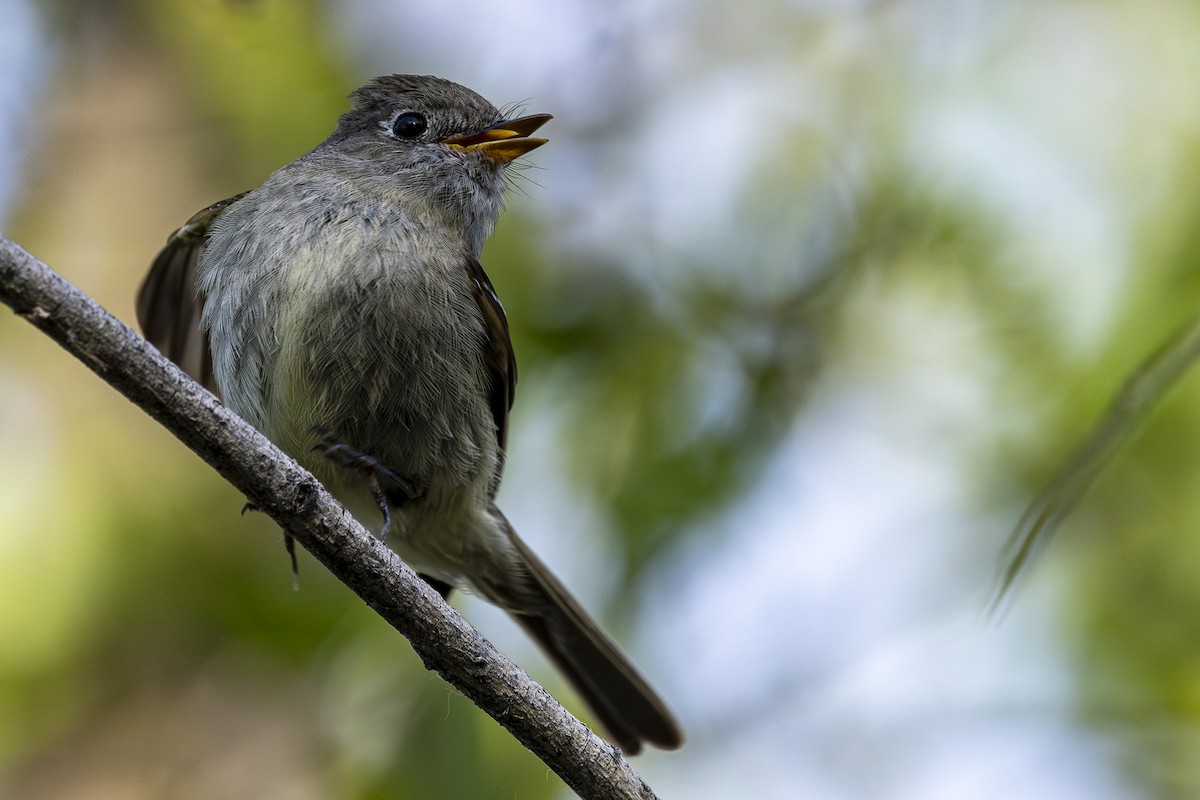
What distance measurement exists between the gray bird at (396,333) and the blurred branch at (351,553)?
101cm

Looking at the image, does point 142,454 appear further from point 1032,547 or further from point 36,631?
point 1032,547

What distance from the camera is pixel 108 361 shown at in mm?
2408

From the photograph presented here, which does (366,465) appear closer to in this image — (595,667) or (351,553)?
(351,553)

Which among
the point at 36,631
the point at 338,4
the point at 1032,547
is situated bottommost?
the point at 36,631

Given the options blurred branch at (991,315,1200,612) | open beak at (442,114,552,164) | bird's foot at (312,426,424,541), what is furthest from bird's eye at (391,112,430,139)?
blurred branch at (991,315,1200,612)

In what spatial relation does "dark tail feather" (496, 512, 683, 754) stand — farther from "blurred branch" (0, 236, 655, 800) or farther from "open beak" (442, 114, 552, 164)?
"blurred branch" (0, 236, 655, 800)

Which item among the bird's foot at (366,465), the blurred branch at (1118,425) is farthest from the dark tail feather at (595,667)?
the blurred branch at (1118,425)

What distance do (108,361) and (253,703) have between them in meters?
2.62

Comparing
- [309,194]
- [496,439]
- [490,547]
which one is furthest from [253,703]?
[309,194]

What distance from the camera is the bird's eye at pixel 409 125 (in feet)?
15.9

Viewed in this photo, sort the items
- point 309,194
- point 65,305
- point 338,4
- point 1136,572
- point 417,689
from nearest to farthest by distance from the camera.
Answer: point 65,305 < point 309,194 < point 417,689 < point 1136,572 < point 338,4

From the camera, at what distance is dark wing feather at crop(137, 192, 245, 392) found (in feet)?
15.5

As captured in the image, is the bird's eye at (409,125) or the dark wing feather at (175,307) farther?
the bird's eye at (409,125)

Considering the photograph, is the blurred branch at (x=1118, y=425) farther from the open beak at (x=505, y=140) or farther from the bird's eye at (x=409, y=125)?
the bird's eye at (x=409, y=125)
